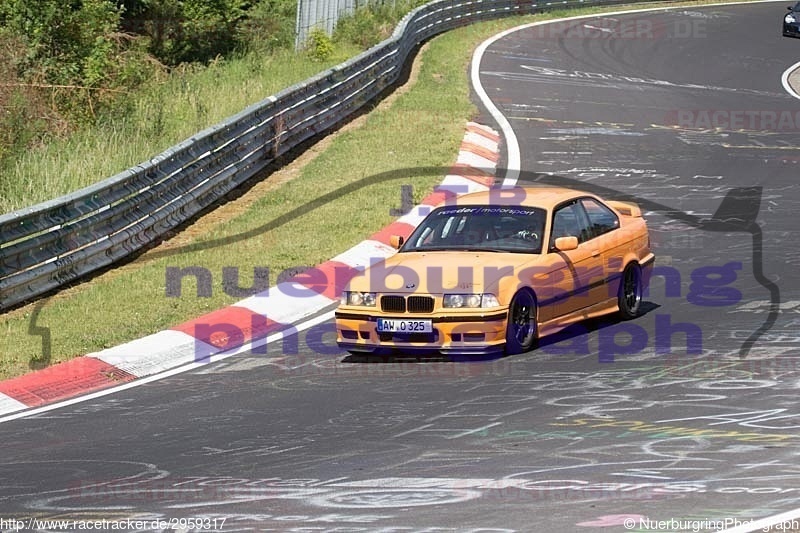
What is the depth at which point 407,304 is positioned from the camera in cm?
1062

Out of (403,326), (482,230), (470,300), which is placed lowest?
(403,326)

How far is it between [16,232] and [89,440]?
4509mm

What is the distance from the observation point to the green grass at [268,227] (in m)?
12.1

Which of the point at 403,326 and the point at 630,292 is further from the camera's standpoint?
the point at 630,292

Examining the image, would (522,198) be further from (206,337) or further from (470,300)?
(206,337)

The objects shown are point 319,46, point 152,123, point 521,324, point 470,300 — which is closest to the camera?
point 470,300

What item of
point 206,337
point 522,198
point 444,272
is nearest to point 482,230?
point 522,198

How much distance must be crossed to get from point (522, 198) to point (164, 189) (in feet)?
17.9

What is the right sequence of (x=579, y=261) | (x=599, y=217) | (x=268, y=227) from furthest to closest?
(x=268, y=227)
(x=599, y=217)
(x=579, y=261)

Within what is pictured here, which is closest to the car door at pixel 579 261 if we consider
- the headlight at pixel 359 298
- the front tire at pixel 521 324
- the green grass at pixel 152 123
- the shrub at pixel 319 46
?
the front tire at pixel 521 324

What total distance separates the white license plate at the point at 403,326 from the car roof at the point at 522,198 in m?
1.93

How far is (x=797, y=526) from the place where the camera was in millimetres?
6023

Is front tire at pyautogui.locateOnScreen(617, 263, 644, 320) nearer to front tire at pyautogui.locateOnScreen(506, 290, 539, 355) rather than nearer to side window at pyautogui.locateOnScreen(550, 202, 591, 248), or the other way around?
side window at pyautogui.locateOnScreen(550, 202, 591, 248)

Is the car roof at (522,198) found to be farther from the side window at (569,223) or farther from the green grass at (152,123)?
the green grass at (152,123)
